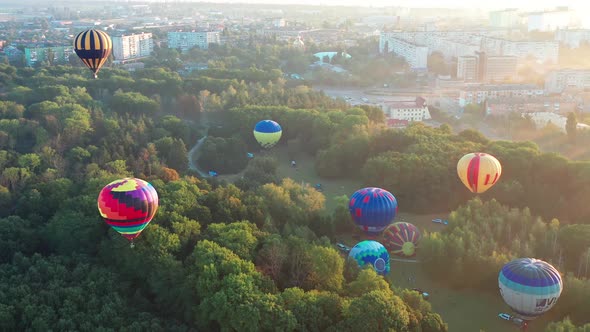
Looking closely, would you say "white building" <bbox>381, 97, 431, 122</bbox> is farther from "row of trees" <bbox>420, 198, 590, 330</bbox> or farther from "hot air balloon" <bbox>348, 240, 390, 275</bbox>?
"hot air balloon" <bbox>348, 240, 390, 275</bbox>

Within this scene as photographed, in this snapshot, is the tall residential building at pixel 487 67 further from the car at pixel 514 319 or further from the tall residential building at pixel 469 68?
the car at pixel 514 319

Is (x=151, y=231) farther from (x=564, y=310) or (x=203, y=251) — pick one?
(x=564, y=310)

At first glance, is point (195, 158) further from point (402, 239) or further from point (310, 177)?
point (402, 239)

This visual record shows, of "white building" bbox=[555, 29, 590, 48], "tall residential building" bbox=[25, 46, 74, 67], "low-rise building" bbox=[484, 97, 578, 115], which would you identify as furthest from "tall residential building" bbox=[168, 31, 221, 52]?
"low-rise building" bbox=[484, 97, 578, 115]

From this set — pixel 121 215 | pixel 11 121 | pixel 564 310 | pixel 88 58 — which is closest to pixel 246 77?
pixel 11 121

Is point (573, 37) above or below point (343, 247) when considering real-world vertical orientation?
above

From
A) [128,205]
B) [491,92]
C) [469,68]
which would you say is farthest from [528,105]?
[128,205]

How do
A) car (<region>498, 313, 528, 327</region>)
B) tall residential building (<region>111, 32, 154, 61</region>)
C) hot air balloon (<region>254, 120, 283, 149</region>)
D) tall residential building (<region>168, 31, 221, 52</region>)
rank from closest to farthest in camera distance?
car (<region>498, 313, 528, 327</region>) < hot air balloon (<region>254, 120, 283, 149</region>) < tall residential building (<region>111, 32, 154, 61</region>) < tall residential building (<region>168, 31, 221, 52</region>)
